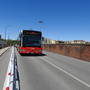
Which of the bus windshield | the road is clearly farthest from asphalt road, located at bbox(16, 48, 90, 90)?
the bus windshield

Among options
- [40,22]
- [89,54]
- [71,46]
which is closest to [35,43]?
[71,46]

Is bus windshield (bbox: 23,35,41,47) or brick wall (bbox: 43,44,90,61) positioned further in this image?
bus windshield (bbox: 23,35,41,47)

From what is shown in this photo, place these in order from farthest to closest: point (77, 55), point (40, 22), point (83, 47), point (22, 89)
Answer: point (40, 22)
point (77, 55)
point (83, 47)
point (22, 89)

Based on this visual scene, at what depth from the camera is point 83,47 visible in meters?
19.6

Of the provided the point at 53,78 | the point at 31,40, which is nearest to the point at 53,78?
the point at 53,78

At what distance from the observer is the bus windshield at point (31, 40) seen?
2214cm

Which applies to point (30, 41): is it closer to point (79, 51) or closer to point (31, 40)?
point (31, 40)

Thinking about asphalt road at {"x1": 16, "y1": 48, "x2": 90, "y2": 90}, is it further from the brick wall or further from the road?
the brick wall

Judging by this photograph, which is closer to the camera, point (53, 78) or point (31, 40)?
point (53, 78)

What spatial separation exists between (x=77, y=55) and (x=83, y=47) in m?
2.24

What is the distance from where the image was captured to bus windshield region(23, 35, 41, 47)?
22.1m

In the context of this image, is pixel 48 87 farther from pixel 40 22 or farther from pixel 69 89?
pixel 40 22

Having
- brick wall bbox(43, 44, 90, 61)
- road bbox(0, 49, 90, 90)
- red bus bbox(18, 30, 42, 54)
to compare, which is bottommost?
road bbox(0, 49, 90, 90)

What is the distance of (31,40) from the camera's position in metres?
22.2
